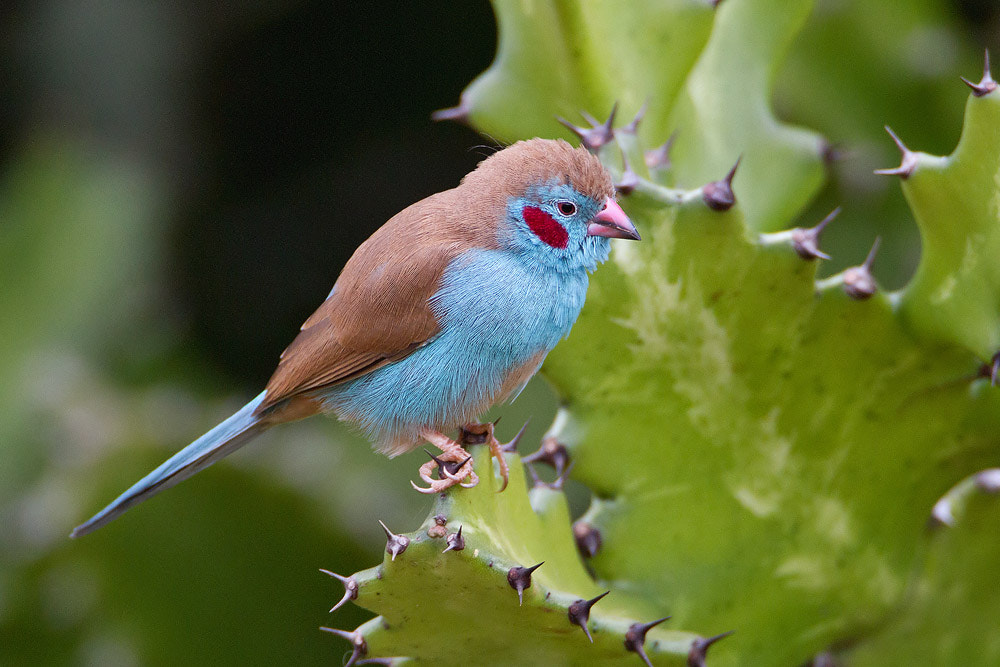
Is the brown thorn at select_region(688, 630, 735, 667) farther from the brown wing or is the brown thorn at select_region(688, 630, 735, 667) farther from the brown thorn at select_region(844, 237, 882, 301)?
the brown wing

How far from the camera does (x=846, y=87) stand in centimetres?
377

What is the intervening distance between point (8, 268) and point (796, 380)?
3.49 metres

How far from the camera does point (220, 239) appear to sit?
4898mm

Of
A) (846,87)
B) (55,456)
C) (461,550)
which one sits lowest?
(55,456)

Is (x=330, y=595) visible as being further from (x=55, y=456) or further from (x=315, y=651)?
(x=55, y=456)

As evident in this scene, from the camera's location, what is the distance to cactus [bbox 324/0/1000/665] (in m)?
2.11

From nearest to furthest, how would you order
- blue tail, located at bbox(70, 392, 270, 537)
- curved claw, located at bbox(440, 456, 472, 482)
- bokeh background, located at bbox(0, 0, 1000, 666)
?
1. curved claw, located at bbox(440, 456, 472, 482)
2. blue tail, located at bbox(70, 392, 270, 537)
3. bokeh background, located at bbox(0, 0, 1000, 666)

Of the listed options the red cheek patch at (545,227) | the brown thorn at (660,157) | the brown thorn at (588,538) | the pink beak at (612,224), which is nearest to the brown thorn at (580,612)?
the brown thorn at (588,538)

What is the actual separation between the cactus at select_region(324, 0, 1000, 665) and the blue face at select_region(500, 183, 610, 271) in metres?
0.10

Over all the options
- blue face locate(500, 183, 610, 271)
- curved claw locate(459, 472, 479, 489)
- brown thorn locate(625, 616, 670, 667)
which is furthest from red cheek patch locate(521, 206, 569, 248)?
brown thorn locate(625, 616, 670, 667)

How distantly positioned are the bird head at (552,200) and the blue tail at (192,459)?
2.37ft

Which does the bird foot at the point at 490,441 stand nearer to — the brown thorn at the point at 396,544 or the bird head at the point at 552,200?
the brown thorn at the point at 396,544

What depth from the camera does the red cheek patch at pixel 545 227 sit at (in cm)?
241

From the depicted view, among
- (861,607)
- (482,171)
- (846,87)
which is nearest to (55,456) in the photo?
(482,171)
